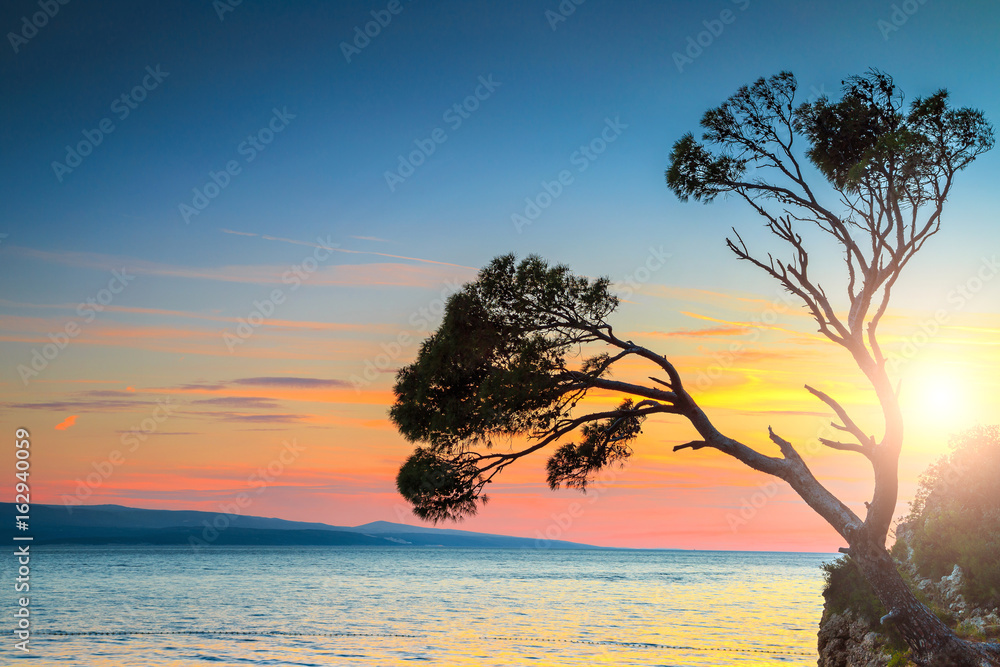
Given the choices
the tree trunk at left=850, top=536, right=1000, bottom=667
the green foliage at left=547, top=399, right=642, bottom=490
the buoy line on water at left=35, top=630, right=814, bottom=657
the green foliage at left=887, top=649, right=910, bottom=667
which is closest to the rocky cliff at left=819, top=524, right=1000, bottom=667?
the green foliage at left=887, top=649, right=910, bottom=667

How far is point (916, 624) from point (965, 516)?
24.6ft

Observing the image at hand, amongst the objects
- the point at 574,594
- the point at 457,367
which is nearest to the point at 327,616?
the point at 574,594

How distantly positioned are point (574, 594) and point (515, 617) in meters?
18.2

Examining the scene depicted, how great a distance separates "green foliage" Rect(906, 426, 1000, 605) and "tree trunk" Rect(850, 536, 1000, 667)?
4.81m

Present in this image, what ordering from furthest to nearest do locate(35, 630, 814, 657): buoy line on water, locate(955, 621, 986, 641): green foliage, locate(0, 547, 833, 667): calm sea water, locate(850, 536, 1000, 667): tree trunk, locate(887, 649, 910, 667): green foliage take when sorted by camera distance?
locate(35, 630, 814, 657): buoy line on water
locate(0, 547, 833, 667): calm sea water
locate(955, 621, 986, 641): green foliage
locate(887, 649, 910, 667): green foliage
locate(850, 536, 1000, 667): tree trunk

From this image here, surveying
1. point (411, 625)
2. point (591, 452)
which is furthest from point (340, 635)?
point (591, 452)

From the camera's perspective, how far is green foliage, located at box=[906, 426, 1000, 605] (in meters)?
15.9

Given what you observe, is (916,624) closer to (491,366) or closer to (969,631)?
(969,631)

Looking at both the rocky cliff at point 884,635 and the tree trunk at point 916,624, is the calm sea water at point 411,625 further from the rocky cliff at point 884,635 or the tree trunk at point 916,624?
the tree trunk at point 916,624

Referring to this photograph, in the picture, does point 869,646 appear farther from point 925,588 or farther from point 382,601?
point 382,601

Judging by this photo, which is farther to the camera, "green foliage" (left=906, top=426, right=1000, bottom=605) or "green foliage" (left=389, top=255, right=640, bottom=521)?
"green foliage" (left=906, top=426, right=1000, bottom=605)

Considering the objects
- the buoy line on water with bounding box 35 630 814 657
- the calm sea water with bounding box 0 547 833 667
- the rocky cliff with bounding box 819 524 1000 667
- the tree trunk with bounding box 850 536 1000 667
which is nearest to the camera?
the tree trunk with bounding box 850 536 1000 667

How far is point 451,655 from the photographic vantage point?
26.3 meters

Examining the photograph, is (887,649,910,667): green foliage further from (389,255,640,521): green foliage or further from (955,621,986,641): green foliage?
(389,255,640,521): green foliage
